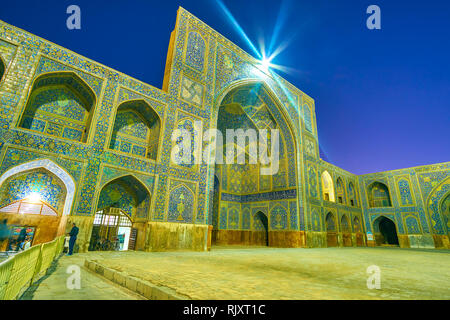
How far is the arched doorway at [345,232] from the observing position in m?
17.4

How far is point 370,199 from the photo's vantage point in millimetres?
21078

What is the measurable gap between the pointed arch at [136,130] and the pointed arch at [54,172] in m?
2.35

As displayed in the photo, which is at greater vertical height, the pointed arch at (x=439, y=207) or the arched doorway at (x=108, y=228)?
the pointed arch at (x=439, y=207)

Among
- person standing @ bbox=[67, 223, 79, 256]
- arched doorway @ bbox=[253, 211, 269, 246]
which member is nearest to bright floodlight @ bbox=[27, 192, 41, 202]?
person standing @ bbox=[67, 223, 79, 256]

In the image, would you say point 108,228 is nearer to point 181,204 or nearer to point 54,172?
point 181,204

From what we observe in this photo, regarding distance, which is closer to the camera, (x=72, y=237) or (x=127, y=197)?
(x=72, y=237)

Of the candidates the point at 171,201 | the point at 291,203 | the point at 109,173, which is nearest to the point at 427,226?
the point at 291,203

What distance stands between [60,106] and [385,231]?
25860 mm

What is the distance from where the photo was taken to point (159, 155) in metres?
8.73

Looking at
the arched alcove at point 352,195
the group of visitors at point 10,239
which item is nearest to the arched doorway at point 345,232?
the arched alcove at point 352,195

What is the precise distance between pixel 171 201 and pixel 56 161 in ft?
12.2

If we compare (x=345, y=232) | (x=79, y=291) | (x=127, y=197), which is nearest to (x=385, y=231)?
Result: (x=345, y=232)

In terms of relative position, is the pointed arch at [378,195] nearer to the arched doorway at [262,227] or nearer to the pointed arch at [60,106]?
the arched doorway at [262,227]
